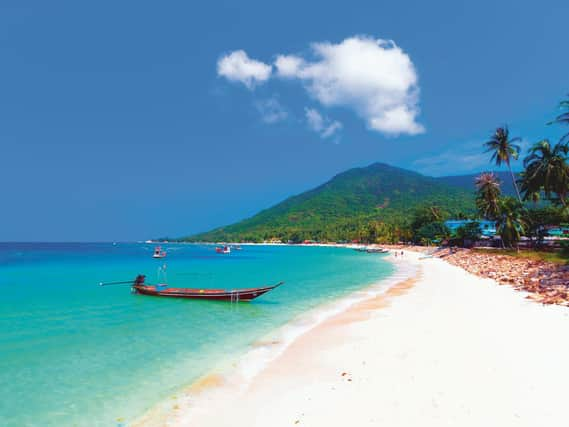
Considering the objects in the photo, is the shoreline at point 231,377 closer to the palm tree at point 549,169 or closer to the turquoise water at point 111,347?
the turquoise water at point 111,347

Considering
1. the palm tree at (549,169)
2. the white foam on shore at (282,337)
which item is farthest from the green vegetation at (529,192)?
the white foam on shore at (282,337)

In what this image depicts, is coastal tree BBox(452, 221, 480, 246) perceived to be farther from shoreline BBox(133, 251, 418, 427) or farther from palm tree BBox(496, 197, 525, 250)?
shoreline BBox(133, 251, 418, 427)

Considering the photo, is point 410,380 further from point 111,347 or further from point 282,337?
point 111,347

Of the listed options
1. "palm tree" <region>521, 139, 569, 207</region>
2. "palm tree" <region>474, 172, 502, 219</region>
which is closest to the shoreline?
"palm tree" <region>521, 139, 569, 207</region>

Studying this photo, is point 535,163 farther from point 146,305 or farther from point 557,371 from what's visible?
point 146,305

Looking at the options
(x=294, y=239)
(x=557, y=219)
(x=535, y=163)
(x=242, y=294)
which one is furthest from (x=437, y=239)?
(x=294, y=239)

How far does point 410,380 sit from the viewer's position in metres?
7.98

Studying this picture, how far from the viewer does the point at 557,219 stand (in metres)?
43.9

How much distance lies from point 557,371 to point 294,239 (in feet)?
610

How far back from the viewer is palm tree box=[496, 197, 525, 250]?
4472 centimetres

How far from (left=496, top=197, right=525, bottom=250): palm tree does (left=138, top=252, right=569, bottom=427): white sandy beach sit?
36.9 m

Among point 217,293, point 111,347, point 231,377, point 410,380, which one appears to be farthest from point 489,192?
point 111,347

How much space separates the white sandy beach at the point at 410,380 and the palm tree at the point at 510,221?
121 feet

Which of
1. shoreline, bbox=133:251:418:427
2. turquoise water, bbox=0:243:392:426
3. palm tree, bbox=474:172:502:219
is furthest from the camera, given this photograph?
palm tree, bbox=474:172:502:219
